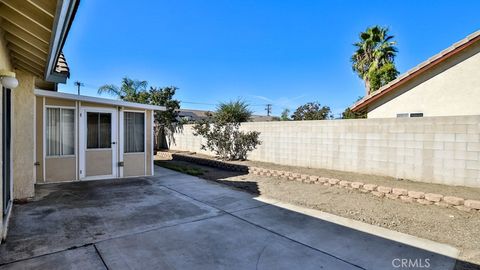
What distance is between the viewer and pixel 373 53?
17625 millimetres

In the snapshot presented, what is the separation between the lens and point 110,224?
14.8 ft

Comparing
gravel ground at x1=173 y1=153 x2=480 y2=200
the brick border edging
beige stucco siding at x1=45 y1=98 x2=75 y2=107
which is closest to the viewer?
the brick border edging

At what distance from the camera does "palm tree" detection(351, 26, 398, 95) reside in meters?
16.9

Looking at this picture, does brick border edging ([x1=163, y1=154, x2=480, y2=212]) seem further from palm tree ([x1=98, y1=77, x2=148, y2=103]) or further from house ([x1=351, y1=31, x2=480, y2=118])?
palm tree ([x1=98, y1=77, x2=148, y2=103])

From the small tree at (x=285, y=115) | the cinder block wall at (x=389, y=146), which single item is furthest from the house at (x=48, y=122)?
the small tree at (x=285, y=115)

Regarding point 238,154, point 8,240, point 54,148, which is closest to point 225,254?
point 8,240

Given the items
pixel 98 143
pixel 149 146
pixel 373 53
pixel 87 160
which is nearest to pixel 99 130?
pixel 98 143

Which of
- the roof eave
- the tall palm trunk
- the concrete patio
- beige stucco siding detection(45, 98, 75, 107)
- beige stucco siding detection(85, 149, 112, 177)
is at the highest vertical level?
the tall palm trunk

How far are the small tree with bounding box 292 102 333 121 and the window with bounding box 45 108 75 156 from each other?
588 inches

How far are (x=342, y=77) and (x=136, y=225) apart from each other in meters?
23.1

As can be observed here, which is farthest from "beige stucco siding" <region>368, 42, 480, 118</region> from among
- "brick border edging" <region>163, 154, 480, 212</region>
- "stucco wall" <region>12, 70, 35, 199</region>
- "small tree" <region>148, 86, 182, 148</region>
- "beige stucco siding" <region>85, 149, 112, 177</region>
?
"small tree" <region>148, 86, 182, 148</region>

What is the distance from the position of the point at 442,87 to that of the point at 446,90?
17cm

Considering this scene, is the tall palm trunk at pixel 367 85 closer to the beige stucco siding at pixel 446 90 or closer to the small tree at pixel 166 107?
the beige stucco siding at pixel 446 90

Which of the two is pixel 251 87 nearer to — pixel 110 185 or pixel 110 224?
pixel 110 185
